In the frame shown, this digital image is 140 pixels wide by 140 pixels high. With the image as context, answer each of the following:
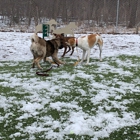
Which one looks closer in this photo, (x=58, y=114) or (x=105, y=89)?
(x=58, y=114)

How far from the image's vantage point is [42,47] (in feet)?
19.4

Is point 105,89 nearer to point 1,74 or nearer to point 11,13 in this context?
point 1,74

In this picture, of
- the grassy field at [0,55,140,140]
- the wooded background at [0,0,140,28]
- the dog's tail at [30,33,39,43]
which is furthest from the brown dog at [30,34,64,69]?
the wooded background at [0,0,140,28]

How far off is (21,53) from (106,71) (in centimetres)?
434

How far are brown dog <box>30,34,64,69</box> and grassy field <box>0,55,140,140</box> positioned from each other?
0.61m

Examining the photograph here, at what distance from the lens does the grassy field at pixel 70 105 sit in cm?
276

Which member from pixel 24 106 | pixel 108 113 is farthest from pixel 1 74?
pixel 108 113

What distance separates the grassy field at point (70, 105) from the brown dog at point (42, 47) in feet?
1.99

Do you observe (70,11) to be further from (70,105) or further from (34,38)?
(70,105)

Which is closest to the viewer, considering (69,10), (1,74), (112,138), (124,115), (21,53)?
(112,138)

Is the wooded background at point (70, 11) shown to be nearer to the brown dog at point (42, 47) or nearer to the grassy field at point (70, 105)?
the brown dog at point (42, 47)

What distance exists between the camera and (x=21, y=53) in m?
8.78

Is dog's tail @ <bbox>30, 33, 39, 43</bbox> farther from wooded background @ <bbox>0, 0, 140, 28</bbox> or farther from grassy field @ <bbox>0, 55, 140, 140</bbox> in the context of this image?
wooded background @ <bbox>0, 0, 140, 28</bbox>

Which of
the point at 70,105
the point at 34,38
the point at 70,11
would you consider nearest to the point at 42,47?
the point at 34,38
